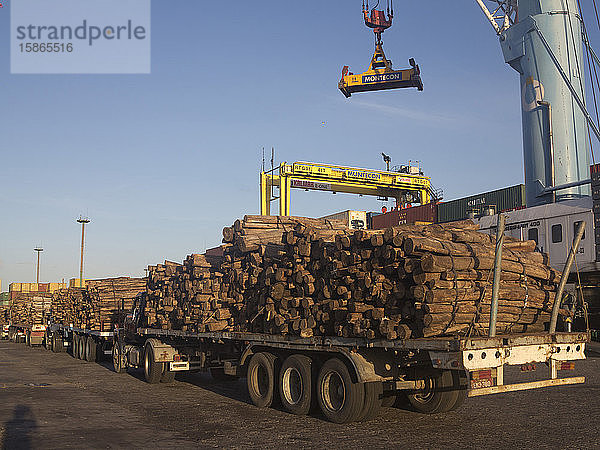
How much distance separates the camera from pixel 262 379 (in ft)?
39.1

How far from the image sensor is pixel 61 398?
43.7ft

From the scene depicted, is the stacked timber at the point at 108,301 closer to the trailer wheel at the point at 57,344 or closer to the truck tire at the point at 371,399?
the trailer wheel at the point at 57,344

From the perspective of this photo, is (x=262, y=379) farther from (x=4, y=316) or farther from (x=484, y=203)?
(x=4, y=316)

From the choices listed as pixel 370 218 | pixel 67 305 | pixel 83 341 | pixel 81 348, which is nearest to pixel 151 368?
pixel 83 341

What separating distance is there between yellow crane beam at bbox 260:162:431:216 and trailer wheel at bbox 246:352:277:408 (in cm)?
2766

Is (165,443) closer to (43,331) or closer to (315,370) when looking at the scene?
(315,370)

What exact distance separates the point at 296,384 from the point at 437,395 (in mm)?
2391

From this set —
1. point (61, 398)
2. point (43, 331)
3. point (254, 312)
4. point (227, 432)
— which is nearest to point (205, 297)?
point (254, 312)

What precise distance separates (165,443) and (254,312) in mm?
4263

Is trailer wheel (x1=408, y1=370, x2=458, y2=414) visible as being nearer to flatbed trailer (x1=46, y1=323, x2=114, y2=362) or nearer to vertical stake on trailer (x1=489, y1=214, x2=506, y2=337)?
vertical stake on trailer (x1=489, y1=214, x2=506, y2=337)

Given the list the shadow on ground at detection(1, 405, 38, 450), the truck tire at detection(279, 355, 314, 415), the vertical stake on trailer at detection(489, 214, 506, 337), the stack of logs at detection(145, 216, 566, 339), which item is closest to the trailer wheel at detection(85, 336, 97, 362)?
the stack of logs at detection(145, 216, 566, 339)

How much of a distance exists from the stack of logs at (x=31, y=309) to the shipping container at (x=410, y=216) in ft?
66.2

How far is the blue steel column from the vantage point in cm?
3166

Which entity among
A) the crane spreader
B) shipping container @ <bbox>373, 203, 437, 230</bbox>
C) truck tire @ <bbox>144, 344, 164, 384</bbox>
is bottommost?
truck tire @ <bbox>144, 344, 164, 384</bbox>
